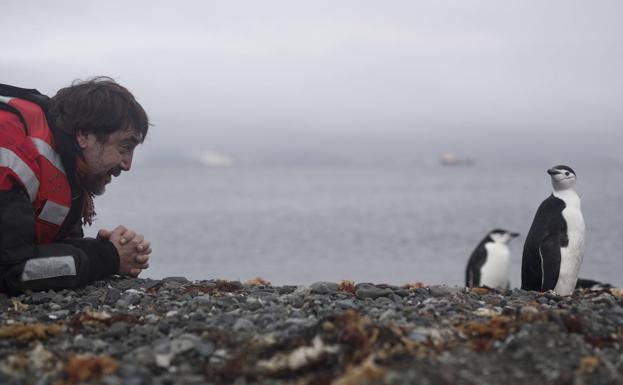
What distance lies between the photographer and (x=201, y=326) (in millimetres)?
3539

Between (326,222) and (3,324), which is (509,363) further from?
(326,222)

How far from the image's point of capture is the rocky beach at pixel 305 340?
2887mm

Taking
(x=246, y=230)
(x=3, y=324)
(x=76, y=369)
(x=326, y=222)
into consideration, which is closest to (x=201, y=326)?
(x=76, y=369)

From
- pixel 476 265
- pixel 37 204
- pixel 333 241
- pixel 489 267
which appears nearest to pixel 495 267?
pixel 489 267

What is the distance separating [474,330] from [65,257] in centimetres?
241

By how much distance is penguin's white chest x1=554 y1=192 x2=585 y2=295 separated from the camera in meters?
6.52

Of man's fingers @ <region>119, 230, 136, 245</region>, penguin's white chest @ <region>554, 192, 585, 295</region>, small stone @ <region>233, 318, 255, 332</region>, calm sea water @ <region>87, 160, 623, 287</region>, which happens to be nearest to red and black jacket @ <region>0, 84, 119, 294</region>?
man's fingers @ <region>119, 230, 136, 245</region>

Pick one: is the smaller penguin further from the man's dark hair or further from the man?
the man's dark hair

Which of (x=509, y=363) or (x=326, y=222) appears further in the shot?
(x=326, y=222)

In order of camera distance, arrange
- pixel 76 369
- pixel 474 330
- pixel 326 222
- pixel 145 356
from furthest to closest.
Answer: pixel 326 222 → pixel 474 330 → pixel 145 356 → pixel 76 369

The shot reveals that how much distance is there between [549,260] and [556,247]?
0.42 ft

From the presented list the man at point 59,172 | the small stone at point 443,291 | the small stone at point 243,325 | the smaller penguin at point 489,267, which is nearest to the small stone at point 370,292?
the small stone at point 443,291

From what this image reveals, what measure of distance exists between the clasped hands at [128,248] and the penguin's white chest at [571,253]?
11.6 feet

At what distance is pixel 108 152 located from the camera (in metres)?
4.59
